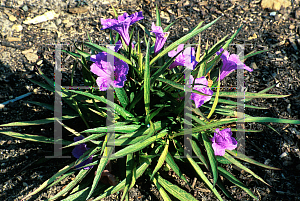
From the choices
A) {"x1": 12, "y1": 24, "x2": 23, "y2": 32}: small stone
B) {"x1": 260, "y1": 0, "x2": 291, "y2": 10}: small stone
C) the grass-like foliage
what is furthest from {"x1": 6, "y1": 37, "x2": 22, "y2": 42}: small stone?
{"x1": 260, "y1": 0, "x2": 291, "y2": 10}: small stone

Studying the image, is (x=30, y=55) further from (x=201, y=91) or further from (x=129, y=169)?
(x=201, y=91)

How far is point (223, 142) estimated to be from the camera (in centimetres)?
147

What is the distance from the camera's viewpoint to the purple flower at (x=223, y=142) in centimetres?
145

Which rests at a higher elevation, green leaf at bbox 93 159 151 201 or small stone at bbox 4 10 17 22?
small stone at bbox 4 10 17 22

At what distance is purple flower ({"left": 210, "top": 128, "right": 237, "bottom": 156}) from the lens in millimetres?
1454

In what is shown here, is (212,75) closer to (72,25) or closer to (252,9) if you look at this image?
(252,9)

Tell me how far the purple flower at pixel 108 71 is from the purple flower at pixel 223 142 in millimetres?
633

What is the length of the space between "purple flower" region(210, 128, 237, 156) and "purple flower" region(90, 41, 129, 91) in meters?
0.63

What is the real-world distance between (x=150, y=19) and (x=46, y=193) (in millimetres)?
1923

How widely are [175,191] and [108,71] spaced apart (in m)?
0.88

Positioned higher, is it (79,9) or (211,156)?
(79,9)

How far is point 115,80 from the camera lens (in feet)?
4.56

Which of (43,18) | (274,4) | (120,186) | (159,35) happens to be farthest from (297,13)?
(43,18)

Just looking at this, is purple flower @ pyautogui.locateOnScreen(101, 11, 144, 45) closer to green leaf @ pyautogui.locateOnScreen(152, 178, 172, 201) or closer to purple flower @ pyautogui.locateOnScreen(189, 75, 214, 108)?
purple flower @ pyautogui.locateOnScreen(189, 75, 214, 108)
